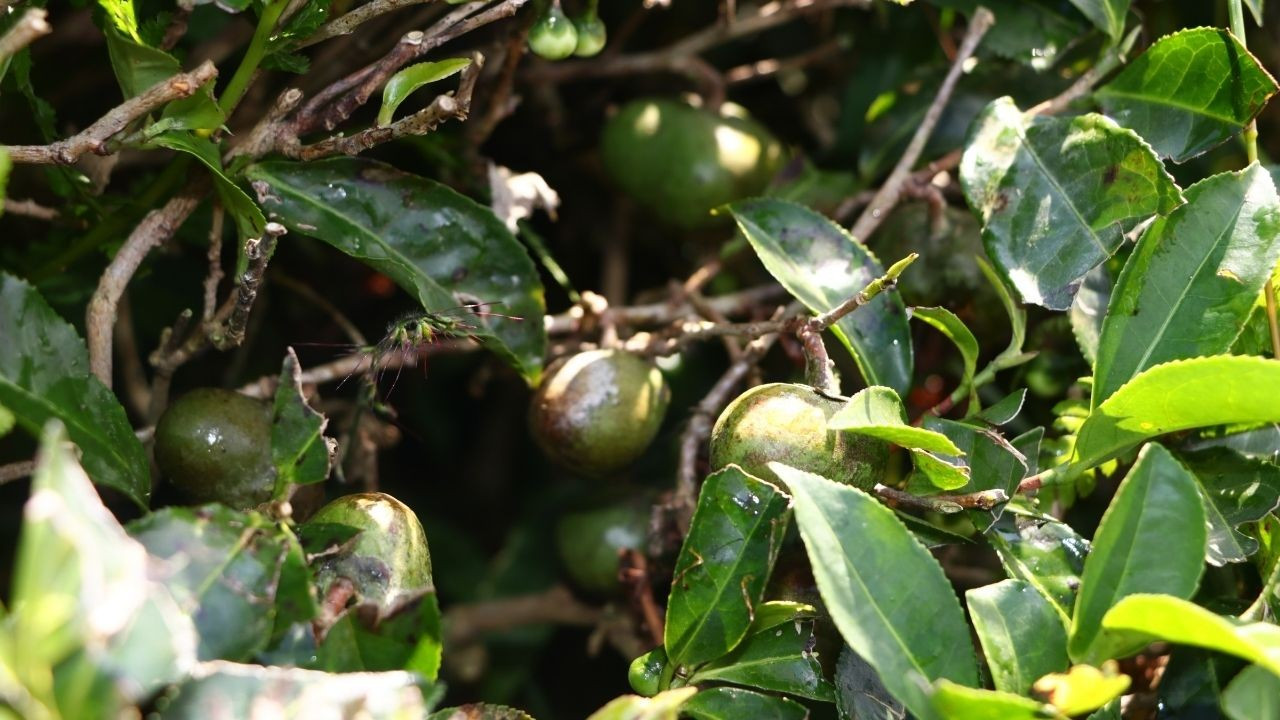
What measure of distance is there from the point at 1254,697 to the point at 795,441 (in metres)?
0.39

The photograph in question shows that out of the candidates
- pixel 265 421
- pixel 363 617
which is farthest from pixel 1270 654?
pixel 265 421

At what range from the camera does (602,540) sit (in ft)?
4.84

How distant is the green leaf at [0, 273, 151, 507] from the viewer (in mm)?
863

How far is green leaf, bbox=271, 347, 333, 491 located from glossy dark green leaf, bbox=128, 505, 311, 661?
0.11m

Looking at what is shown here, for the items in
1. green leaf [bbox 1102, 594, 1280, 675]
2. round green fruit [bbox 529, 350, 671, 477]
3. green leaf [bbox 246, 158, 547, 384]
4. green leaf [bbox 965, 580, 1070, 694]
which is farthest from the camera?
round green fruit [bbox 529, 350, 671, 477]

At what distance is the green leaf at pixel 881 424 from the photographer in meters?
0.90

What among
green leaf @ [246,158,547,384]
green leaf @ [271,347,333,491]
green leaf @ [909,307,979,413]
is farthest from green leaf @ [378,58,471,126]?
green leaf @ [909,307,979,413]

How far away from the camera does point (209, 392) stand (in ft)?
3.53

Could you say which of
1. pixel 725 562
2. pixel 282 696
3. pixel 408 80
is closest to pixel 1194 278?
pixel 725 562

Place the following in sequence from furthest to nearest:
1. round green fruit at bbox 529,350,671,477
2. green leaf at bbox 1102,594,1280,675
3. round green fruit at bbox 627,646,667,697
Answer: round green fruit at bbox 529,350,671,477 → round green fruit at bbox 627,646,667,697 → green leaf at bbox 1102,594,1280,675

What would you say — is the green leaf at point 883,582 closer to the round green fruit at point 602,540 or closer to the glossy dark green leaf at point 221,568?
the glossy dark green leaf at point 221,568

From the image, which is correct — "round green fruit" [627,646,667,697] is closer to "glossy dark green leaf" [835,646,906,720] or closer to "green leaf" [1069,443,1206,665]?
"glossy dark green leaf" [835,646,906,720]

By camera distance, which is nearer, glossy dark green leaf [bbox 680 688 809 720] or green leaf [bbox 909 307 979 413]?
glossy dark green leaf [bbox 680 688 809 720]

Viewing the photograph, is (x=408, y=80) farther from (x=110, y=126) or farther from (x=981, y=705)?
(x=981, y=705)
